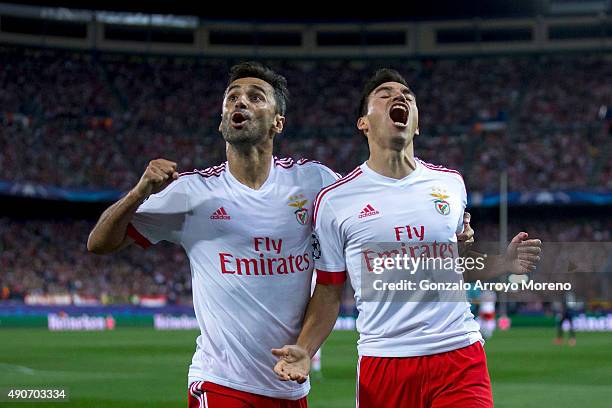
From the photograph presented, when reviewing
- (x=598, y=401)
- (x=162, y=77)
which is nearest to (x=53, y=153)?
(x=162, y=77)

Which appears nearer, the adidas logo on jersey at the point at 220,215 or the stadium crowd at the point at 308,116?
the adidas logo on jersey at the point at 220,215

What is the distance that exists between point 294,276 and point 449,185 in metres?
1.11

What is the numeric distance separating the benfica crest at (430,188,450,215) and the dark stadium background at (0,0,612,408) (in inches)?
1220

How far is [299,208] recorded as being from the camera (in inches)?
214

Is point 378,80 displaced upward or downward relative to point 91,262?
upward

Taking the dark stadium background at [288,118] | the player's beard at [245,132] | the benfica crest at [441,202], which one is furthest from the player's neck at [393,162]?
the dark stadium background at [288,118]

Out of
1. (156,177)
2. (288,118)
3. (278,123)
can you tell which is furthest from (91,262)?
(156,177)

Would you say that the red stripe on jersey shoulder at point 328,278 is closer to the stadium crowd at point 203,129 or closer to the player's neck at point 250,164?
the player's neck at point 250,164

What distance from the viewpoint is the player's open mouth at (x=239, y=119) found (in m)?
5.26

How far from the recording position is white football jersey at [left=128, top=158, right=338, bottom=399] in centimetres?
522

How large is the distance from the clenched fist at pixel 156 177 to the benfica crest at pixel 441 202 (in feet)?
5.23

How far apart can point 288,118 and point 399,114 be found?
154 ft

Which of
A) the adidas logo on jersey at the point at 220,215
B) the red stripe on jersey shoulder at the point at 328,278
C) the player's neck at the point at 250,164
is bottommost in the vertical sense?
the red stripe on jersey shoulder at the point at 328,278

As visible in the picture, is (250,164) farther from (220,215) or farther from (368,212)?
(368,212)
